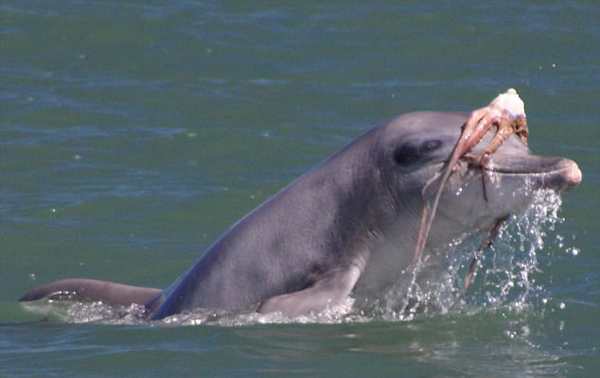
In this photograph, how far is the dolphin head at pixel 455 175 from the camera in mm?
10367

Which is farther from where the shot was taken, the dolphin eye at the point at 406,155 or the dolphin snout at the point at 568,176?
the dolphin eye at the point at 406,155

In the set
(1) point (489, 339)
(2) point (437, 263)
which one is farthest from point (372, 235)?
(1) point (489, 339)

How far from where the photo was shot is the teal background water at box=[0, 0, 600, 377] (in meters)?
10.9

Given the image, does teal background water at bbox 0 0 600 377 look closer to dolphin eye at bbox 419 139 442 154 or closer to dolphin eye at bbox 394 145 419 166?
dolphin eye at bbox 394 145 419 166

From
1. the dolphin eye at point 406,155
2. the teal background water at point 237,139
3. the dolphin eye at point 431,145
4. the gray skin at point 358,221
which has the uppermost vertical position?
the dolphin eye at point 431,145

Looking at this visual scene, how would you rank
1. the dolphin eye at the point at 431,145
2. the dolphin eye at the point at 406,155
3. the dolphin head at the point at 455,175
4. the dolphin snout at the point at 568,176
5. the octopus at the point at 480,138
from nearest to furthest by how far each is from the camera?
the dolphin snout at the point at 568,176, the dolphin head at the point at 455,175, the octopus at the point at 480,138, the dolphin eye at the point at 431,145, the dolphin eye at the point at 406,155

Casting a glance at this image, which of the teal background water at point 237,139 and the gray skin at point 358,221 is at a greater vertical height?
the gray skin at point 358,221

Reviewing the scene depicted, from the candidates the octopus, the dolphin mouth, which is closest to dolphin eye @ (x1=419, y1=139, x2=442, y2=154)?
the octopus

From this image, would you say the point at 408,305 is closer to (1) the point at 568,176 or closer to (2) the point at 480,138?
(2) the point at 480,138

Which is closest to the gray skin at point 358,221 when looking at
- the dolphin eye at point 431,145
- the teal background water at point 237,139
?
the dolphin eye at point 431,145

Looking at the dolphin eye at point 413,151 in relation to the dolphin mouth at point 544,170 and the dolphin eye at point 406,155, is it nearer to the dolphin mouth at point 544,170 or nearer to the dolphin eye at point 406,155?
the dolphin eye at point 406,155

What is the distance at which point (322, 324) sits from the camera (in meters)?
11.0

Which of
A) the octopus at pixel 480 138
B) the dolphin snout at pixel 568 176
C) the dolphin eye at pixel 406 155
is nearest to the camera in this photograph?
A: the dolphin snout at pixel 568 176

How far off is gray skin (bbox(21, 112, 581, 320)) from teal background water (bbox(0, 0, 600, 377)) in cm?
37
